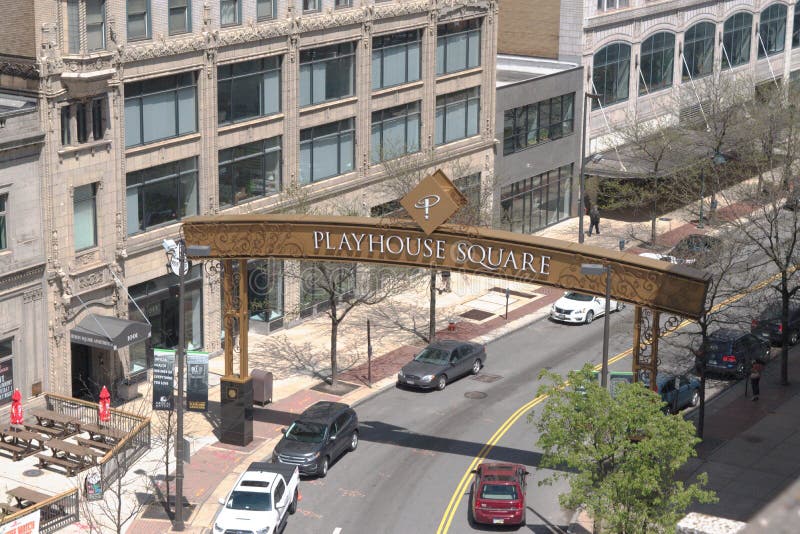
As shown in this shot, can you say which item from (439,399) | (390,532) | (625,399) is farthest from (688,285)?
(439,399)

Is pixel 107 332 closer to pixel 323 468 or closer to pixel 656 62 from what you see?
pixel 323 468

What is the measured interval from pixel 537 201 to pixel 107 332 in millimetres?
35416

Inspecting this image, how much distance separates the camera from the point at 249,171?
171 feet

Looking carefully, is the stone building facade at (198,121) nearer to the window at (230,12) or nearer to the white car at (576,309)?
the window at (230,12)

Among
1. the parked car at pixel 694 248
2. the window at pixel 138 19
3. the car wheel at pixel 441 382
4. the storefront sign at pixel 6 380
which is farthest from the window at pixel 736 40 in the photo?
the storefront sign at pixel 6 380

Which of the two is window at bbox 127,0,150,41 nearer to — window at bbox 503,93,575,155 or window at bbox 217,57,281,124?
window at bbox 217,57,281,124

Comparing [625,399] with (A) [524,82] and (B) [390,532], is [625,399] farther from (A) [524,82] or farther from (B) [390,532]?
(A) [524,82]

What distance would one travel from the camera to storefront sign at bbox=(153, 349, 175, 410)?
3703 centimetres

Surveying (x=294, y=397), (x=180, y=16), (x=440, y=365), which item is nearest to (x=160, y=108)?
(x=180, y=16)

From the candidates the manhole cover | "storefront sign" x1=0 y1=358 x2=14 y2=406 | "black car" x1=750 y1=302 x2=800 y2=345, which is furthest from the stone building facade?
"black car" x1=750 y1=302 x2=800 y2=345

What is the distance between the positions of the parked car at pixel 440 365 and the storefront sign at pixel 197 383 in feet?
34.5

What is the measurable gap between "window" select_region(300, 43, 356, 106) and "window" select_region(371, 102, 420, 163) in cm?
299

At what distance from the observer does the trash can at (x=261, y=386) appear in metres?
43.8

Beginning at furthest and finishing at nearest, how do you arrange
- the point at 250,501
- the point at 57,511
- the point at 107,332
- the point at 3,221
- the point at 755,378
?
1. the point at 755,378
2. the point at 107,332
3. the point at 3,221
4. the point at 57,511
5. the point at 250,501
